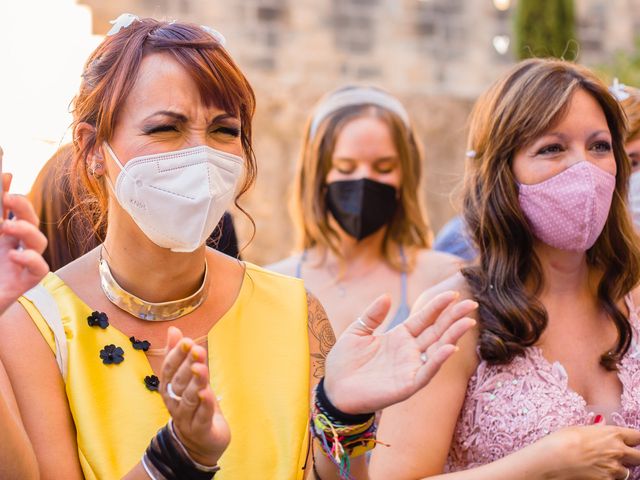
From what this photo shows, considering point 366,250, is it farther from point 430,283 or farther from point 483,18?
point 483,18

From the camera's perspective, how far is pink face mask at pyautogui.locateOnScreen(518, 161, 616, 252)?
330cm

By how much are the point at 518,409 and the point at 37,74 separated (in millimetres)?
4575

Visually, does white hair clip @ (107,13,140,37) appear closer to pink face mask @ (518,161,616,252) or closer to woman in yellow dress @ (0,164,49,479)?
woman in yellow dress @ (0,164,49,479)

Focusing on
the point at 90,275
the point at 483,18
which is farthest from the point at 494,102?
the point at 483,18

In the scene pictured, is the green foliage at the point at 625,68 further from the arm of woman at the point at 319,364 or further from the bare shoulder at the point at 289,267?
the arm of woman at the point at 319,364

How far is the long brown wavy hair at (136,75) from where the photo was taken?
9.34 ft

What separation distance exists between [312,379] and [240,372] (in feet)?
0.75

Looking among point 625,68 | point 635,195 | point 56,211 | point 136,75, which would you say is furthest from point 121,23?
point 625,68

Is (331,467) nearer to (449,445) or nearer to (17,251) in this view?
(449,445)

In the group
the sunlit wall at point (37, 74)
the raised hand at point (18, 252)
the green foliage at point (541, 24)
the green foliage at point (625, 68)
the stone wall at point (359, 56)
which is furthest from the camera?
the green foliage at point (541, 24)

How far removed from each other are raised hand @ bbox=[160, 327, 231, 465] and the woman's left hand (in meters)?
0.37

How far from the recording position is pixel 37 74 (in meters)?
6.61

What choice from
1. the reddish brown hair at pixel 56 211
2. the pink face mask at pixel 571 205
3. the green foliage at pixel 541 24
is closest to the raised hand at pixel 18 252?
the reddish brown hair at pixel 56 211

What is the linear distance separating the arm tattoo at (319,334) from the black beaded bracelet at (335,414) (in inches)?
13.2
